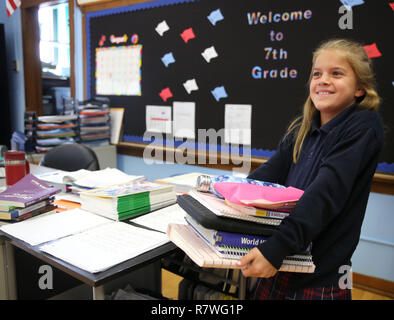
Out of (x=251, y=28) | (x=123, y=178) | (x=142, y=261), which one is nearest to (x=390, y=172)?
(x=251, y=28)

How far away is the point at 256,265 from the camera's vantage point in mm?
826

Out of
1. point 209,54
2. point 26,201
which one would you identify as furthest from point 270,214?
point 209,54

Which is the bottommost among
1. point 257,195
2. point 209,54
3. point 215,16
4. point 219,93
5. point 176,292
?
point 176,292

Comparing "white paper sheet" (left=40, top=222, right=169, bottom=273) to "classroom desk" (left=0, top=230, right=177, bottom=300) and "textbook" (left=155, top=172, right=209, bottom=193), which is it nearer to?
"classroom desk" (left=0, top=230, right=177, bottom=300)

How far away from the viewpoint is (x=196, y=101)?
279cm

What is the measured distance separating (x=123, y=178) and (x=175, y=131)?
4.32ft

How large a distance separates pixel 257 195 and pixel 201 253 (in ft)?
0.66

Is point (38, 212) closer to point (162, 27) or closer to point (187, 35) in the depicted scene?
point (187, 35)

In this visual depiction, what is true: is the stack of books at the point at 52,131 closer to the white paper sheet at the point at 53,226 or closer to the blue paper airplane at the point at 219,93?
the blue paper airplane at the point at 219,93

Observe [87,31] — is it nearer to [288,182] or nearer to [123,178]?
[123,178]

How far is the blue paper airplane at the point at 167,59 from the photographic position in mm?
2898

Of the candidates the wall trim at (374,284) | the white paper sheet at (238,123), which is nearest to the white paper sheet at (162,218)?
the white paper sheet at (238,123)

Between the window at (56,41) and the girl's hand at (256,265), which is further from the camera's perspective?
the window at (56,41)

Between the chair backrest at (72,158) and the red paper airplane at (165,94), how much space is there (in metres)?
0.95
